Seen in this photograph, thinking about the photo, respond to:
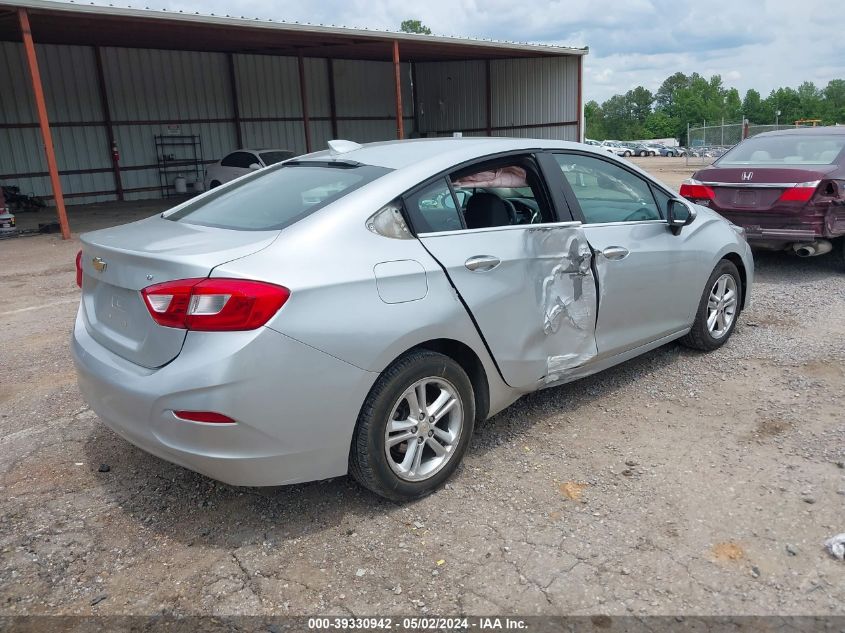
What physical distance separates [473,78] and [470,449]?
919 inches

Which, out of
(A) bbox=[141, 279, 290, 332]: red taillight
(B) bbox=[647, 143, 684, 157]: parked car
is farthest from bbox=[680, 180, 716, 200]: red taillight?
(B) bbox=[647, 143, 684, 157]: parked car

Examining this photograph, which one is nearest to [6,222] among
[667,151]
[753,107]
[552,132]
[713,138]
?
[552,132]

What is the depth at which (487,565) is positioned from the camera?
266 cm

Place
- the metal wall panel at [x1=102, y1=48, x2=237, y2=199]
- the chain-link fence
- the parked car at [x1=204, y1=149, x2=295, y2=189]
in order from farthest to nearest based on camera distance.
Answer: the chain-link fence < the metal wall panel at [x1=102, y1=48, x2=237, y2=199] < the parked car at [x1=204, y1=149, x2=295, y2=189]

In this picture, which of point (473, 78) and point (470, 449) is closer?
point (470, 449)

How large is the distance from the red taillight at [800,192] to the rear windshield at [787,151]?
552mm

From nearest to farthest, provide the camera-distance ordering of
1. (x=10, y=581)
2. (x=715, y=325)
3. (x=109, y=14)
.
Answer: (x=10, y=581) → (x=715, y=325) → (x=109, y=14)

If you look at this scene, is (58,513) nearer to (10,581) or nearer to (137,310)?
(10,581)

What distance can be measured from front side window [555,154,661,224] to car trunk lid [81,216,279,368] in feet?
6.12

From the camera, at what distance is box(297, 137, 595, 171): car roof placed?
10.9 feet

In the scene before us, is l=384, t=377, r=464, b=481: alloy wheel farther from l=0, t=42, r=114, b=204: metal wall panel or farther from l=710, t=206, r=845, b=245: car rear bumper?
l=0, t=42, r=114, b=204: metal wall panel

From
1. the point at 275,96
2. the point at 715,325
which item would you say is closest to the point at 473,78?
the point at 275,96

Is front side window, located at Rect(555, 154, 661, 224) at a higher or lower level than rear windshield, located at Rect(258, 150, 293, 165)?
lower

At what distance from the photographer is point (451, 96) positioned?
25.9 m
